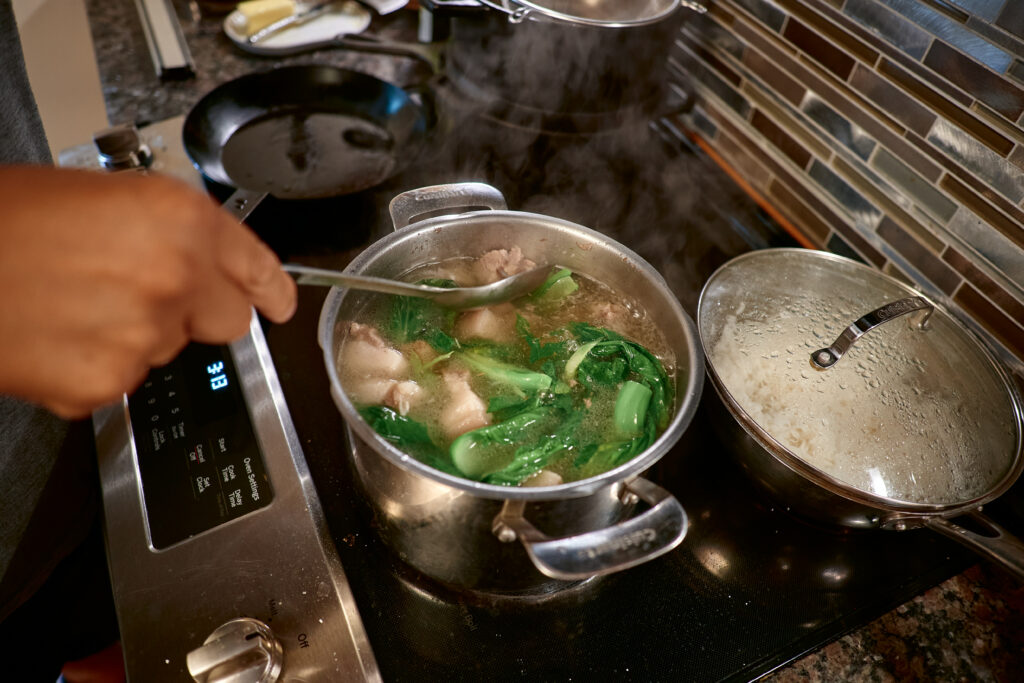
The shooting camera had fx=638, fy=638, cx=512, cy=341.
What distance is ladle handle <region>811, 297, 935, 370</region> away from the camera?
0.99 m

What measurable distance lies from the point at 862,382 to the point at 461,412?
2.14 ft

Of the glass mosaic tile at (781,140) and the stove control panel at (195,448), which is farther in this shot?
the glass mosaic tile at (781,140)

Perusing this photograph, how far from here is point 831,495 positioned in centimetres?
89

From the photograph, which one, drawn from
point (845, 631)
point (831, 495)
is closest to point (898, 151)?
point (831, 495)

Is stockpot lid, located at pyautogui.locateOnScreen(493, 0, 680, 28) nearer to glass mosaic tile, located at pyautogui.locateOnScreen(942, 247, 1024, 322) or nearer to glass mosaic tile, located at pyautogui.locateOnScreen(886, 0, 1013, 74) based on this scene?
glass mosaic tile, located at pyautogui.locateOnScreen(886, 0, 1013, 74)

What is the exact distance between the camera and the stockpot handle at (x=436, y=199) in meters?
1.03

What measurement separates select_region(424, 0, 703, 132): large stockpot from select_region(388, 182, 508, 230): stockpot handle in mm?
469

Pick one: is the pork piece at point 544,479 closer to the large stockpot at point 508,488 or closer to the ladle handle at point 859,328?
the large stockpot at point 508,488

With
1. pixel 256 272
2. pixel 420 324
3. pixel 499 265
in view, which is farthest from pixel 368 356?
pixel 256 272

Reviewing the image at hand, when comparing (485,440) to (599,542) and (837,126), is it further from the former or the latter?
(837,126)

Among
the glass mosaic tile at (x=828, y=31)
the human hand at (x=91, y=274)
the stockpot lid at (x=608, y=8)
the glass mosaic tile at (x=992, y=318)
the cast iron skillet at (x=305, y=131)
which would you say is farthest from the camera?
the stockpot lid at (x=608, y=8)

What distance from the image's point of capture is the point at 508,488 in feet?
2.26

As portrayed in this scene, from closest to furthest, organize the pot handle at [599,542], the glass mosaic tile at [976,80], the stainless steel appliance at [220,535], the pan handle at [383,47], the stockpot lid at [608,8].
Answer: the pot handle at [599,542], the stainless steel appliance at [220,535], the glass mosaic tile at [976,80], the stockpot lid at [608,8], the pan handle at [383,47]

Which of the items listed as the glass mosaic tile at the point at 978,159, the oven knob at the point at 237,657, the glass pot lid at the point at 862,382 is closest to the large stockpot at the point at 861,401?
the glass pot lid at the point at 862,382
